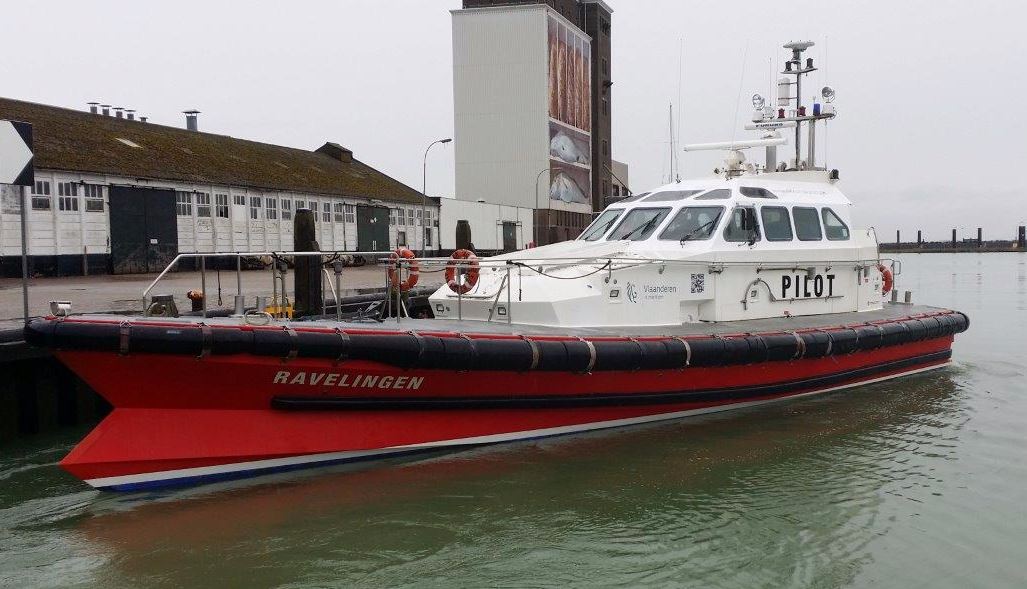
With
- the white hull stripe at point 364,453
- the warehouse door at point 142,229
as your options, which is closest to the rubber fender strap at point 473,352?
the white hull stripe at point 364,453

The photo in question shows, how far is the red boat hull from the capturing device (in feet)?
20.7

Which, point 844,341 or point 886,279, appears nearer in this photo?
point 844,341

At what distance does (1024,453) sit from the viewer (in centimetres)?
816

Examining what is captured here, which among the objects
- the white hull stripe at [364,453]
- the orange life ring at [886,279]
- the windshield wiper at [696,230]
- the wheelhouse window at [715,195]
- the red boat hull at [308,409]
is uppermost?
the wheelhouse window at [715,195]

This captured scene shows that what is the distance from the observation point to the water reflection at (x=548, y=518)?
17.6 ft

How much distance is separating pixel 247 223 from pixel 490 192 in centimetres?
1881

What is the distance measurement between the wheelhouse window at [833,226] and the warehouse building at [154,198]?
48.1 feet

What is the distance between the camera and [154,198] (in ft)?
69.0

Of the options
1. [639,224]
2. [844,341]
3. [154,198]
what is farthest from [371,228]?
[844,341]

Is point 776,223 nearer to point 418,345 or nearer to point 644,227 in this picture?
point 644,227

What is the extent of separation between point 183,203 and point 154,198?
1136 millimetres

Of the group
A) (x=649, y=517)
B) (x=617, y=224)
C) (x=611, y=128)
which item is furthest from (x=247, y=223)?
(x=611, y=128)

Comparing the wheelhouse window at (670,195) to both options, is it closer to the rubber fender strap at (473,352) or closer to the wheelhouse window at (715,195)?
the wheelhouse window at (715,195)

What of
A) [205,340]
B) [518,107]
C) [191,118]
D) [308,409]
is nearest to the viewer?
[205,340]
